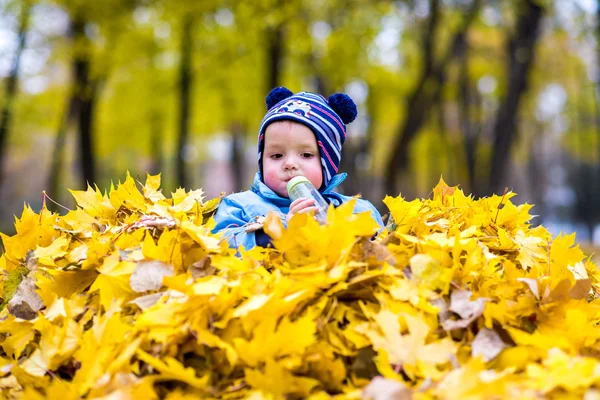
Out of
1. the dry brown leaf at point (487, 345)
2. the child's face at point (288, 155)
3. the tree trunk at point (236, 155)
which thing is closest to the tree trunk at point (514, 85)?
the child's face at point (288, 155)

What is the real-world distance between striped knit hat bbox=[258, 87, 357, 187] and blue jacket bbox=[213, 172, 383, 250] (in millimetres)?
149

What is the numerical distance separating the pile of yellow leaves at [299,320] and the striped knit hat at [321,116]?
1.00 metres

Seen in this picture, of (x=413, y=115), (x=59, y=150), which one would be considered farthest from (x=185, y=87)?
(x=413, y=115)

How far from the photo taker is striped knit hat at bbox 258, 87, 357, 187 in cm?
242

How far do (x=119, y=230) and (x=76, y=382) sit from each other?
56cm

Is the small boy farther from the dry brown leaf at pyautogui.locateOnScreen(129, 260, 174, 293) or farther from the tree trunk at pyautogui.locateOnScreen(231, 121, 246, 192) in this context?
the tree trunk at pyautogui.locateOnScreen(231, 121, 246, 192)

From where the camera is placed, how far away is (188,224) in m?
1.43

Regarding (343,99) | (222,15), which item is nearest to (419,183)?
(222,15)

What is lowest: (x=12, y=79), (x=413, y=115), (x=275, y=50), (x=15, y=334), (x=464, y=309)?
(x=15, y=334)

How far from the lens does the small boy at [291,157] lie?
7.29 ft

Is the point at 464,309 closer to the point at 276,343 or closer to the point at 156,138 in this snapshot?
the point at 276,343

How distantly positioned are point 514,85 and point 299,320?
7.70 metres

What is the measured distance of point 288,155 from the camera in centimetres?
234

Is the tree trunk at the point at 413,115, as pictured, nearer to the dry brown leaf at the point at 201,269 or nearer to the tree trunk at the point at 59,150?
the dry brown leaf at the point at 201,269
